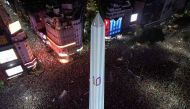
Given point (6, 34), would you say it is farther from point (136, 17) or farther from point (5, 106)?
point (136, 17)

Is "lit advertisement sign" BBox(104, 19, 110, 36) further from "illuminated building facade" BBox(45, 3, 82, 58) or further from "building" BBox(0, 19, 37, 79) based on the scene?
"building" BBox(0, 19, 37, 79)

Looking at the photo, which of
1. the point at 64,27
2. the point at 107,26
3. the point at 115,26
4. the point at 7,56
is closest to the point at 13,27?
the point at 7,56

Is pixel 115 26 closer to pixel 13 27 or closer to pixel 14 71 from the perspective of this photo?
pixel 13 27

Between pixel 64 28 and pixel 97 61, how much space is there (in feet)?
78.2


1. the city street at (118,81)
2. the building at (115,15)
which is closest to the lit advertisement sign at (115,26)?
the building at (115,15)

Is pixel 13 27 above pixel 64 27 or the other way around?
above

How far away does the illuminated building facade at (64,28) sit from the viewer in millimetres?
33466

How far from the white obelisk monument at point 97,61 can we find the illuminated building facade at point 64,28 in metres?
22.0

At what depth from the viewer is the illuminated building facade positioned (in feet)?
110

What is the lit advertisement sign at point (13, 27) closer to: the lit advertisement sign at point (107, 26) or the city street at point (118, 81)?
the city street at point (118, 81)

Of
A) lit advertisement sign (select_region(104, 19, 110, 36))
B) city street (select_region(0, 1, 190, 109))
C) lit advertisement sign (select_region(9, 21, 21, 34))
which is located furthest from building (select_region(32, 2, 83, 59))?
lit advertisement sign (select_region(104, 19, 110, 36))

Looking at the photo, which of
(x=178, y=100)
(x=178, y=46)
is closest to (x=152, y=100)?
(x=178, y=100)

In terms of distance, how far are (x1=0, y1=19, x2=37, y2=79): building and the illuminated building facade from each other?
5.59m

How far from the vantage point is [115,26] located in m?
42.6
